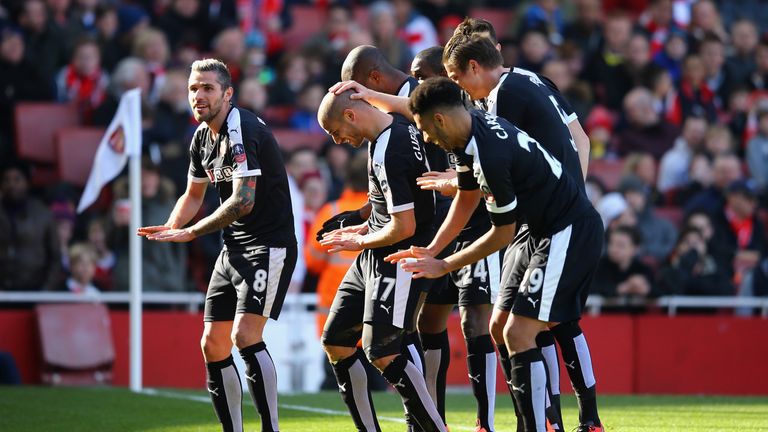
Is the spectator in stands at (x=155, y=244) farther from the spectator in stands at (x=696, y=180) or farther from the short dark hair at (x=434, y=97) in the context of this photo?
the short dark hair at (x=434, y=97)

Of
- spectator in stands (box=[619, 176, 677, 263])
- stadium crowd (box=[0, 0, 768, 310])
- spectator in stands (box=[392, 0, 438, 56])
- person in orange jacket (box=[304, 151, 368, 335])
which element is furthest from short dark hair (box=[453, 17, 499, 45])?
spectator in stands (box=[392, 0, 438, 56])

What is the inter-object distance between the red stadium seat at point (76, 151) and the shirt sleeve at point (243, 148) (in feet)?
24.7

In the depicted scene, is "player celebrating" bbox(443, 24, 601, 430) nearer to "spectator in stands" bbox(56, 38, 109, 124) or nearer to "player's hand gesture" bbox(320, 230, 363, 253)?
"player's hand gesture" bbox(320, 230, 363, 253)

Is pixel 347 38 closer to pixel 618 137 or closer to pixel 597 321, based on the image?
pixel 618 137

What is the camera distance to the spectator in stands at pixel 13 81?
50.3ft

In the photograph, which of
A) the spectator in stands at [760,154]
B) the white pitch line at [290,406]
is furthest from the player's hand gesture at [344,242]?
the spectator in stands at [760,154]

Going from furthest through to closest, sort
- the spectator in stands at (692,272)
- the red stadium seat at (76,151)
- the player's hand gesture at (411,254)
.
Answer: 1. the red stadium seat at (76,151)
2. the spectator in stands at (692,272)
3. the player's hand gesture at (411,254)

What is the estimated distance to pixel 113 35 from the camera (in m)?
16.5

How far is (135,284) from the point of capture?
12758mm

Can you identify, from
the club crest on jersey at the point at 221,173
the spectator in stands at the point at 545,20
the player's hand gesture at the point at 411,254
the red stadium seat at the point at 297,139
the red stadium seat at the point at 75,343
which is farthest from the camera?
the spectator in stands at the point at 545,20

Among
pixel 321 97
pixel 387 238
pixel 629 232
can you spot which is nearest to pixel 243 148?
pixel 387 238

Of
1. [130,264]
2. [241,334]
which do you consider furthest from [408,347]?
[130,264]

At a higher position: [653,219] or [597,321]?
[653,219]

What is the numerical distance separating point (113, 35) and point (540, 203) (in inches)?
419
